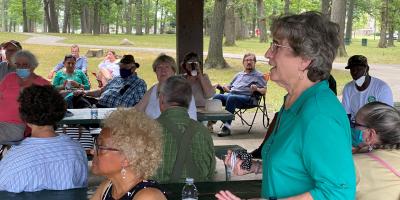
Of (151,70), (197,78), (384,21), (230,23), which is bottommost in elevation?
→ (151,70)

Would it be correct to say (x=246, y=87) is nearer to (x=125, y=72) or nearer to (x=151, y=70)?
(x=125, y=72)

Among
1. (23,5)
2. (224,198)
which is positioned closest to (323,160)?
(224,198)

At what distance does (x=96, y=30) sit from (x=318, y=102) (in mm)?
41486

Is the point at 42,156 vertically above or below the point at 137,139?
below

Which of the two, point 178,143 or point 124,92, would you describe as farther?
point 124,92

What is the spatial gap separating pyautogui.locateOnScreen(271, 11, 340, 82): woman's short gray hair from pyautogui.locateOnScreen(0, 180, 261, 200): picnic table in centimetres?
142

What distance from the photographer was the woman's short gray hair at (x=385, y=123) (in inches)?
89.6

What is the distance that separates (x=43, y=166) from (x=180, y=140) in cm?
79

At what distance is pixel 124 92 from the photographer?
21.3 ft

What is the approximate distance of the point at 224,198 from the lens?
5.77 feet

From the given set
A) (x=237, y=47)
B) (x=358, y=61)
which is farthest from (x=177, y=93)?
(x=237, y=47)

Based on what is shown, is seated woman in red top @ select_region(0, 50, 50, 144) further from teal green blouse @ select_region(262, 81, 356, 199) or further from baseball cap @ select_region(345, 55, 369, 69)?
teal green blouse @ select_region(262, 81, 356, 199)

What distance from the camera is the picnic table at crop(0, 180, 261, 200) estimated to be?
294cm

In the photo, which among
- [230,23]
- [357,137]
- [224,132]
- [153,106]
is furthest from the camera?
[230,23]
